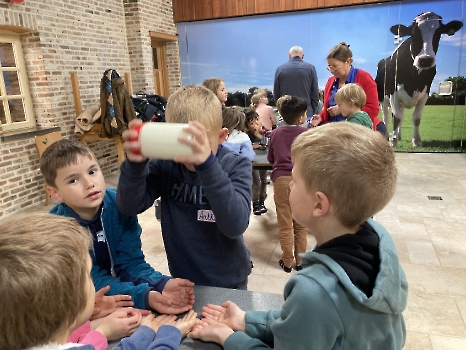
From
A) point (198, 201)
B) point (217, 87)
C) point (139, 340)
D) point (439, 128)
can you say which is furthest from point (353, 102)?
point (439, 128)

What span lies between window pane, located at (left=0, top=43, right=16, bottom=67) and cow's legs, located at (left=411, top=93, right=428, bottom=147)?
6918 millimetres

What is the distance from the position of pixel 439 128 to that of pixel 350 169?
7.38 metres

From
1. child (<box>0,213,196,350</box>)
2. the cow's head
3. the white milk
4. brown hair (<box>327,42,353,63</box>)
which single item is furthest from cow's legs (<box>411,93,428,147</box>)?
child (<box>0,213,196,350</box>)

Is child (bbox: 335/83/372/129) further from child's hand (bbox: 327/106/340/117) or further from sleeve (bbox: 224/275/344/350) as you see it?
sleeve (bbox: 224/275/344/350)

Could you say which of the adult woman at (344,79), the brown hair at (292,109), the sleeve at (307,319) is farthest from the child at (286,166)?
the sleeve at (307,319)

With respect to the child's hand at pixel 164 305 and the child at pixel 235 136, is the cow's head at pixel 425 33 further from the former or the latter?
the child's hand at pixel 164 305

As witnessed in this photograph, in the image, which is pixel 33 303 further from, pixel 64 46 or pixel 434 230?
pixel 64 46

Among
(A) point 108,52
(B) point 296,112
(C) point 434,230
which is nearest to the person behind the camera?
(B) point 296,112

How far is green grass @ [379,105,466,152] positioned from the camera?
7027mm

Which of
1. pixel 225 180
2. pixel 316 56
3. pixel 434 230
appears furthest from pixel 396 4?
pixel 225 180

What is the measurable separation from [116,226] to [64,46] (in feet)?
16.5

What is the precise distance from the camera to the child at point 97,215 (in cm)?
133

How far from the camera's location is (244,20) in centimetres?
768

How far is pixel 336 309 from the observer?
0.74 meters
